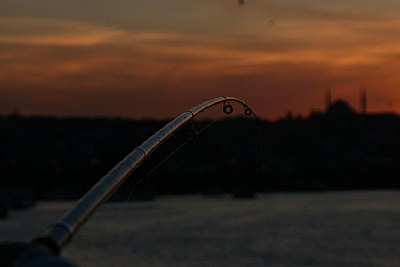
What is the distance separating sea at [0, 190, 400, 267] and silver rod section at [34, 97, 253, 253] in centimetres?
3323

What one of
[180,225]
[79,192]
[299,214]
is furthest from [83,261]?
[79,192]

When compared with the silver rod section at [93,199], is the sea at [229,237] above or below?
below

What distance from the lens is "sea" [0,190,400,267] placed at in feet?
227

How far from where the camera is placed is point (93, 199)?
5.96m

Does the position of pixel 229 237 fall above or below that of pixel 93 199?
below

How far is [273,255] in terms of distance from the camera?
72250mm

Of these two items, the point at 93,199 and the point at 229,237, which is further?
the point at 229,237

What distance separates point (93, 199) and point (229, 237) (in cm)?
8555

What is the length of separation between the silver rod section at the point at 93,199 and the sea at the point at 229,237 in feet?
109

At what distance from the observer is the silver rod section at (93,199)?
520 cm

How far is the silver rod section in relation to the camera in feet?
17.1

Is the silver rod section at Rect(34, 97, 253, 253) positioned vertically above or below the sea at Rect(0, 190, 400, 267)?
above

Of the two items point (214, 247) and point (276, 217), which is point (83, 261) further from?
point (276, 217)

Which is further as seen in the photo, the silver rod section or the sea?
the sea
